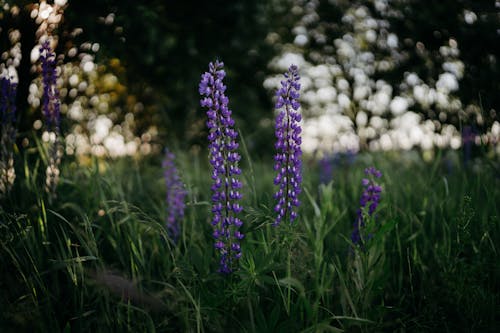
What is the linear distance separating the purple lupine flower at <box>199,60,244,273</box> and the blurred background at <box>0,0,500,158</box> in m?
1.28

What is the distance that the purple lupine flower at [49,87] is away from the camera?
213 cm

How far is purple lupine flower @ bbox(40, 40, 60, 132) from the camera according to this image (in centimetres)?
213

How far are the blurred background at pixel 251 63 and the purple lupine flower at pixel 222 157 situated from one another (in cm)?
128

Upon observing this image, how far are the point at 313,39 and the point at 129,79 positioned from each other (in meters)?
3.06

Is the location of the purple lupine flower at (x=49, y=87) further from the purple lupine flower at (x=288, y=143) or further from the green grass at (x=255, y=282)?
the purple lupine flower at (x=288, y=143)

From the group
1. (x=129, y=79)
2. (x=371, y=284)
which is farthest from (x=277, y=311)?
(x=129, y=79)

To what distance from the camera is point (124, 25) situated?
2639mm

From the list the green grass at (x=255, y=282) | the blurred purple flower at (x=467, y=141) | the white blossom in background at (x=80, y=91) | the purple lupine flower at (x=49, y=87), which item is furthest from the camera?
the blurred purple flower at (x=467, y=141)

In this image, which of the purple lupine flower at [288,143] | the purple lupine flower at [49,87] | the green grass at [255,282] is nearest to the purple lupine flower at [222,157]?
the green grass at [255,282]

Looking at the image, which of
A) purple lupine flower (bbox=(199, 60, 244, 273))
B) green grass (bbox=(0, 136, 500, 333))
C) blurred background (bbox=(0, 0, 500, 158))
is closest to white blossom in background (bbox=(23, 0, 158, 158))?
blurred background (bbox=(0, 0, 500, 158))

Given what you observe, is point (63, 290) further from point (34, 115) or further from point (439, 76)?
point (439, 76)

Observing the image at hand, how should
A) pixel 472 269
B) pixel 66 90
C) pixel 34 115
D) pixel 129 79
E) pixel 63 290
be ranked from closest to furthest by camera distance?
pixel 472 269
pixel 63 290
pixel 34 115
pixel 66 90
pixel 129 79

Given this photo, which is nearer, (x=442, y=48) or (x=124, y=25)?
(x=124, y=25)

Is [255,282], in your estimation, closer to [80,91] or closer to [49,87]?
[49,87]
